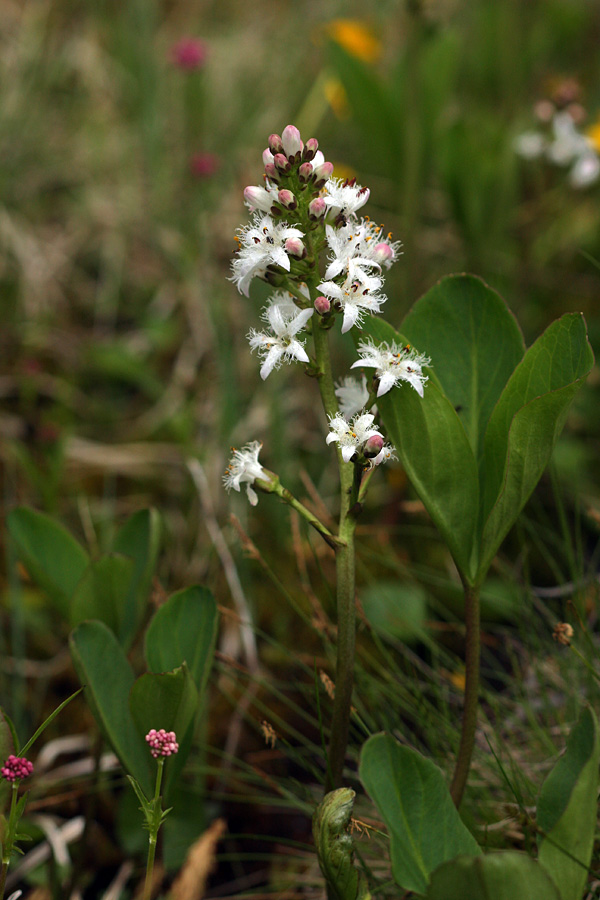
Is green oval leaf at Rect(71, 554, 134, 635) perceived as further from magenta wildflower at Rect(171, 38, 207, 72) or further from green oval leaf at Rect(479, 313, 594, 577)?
magenta wildflower at Rect(171, 38, 207, 72)

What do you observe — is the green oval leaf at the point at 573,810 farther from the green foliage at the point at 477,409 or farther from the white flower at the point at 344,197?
the white flower at the point at 344,197

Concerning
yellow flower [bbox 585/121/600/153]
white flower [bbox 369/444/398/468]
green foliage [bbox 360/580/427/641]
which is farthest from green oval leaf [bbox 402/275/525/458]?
yellow flower [bbox 585/121/600/153]

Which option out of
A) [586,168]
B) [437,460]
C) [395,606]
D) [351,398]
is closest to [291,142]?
[351,398]

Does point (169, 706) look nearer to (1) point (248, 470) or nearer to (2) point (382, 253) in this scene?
(1) point (248, 470)

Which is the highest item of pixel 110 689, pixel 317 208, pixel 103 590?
pixel 317 208

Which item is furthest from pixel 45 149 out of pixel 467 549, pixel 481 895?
pixel 481 895

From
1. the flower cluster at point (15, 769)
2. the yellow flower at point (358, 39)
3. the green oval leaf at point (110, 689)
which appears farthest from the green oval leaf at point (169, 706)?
the yellow flower at point (358, 39)

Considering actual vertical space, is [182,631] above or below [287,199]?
A: below
